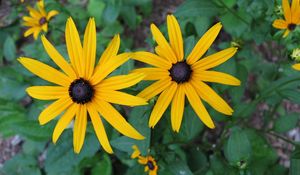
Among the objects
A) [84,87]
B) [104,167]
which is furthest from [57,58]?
[104,167]

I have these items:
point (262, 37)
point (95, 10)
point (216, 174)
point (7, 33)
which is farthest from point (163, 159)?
point (7, 33)

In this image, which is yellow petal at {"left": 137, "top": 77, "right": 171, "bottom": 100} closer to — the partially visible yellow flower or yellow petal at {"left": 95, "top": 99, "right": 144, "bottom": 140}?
yellow petal at {"left": 95, "top": 99, "right": 144, "bottom": 140}

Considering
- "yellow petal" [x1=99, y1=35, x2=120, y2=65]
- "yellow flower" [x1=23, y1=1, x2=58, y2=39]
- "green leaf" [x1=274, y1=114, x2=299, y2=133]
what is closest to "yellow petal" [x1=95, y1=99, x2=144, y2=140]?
"yellow petal" [x1=99, y1=35, x2=120, y2=65]

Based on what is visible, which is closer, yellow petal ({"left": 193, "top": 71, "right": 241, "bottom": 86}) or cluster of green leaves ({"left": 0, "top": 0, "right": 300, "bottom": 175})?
yellow petal ({"left": 193, "top": 71, "right": 241, "bottom": 86})

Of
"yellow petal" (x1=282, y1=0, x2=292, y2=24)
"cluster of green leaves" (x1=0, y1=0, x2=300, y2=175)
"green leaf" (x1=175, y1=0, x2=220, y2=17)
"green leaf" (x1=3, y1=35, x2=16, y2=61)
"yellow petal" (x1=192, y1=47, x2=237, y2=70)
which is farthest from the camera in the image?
"green leaf" (x1=3, y1=35, x2=16, y2=61)

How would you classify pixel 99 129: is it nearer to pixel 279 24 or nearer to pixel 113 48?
pixel 113 48

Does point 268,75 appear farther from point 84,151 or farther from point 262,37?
point 84,151

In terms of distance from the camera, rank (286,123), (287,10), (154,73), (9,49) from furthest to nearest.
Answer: (9,49)
(286,123)
(287,10)
(154,73)
